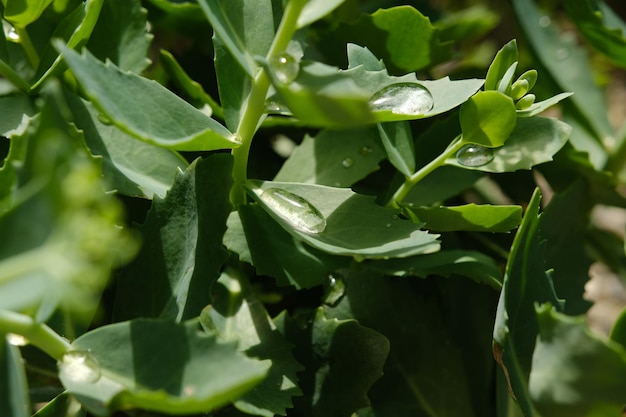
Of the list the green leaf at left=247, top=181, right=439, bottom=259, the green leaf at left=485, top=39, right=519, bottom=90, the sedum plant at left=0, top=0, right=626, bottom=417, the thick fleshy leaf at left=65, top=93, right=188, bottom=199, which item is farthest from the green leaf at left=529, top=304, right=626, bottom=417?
the thick fleshy leaf at left=65, top=93, right=188, bottom=199

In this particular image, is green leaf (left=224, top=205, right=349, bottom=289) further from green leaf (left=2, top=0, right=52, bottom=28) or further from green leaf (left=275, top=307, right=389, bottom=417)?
green leaf (left=2, top=0, right=52, bottom=28)

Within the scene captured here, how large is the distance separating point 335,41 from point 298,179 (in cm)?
17

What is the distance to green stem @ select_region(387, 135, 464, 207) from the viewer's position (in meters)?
0.66

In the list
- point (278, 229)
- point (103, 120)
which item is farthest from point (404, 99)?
point (103, 120)

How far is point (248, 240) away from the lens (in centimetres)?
67

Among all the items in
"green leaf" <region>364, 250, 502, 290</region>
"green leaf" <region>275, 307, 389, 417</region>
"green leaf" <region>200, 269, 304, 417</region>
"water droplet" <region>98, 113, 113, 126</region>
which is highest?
"water droplet" <region>98, 113, 113, 126</region>

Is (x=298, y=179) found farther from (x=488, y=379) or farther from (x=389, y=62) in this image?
(x=488, y=379)

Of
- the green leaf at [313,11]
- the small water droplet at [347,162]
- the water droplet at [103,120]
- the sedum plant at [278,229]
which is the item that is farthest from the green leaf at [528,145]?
the water droplet at [103,120]

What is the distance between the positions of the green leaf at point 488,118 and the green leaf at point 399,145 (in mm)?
61

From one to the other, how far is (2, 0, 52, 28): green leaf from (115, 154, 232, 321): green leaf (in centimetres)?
21

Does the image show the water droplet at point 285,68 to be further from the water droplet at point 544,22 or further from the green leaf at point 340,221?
the water droplet at point 544,22

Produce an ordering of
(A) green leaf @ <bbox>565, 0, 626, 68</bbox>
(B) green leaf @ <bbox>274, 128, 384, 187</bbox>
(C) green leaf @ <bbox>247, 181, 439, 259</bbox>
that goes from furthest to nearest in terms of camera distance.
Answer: (A) green leaf @ <bbox>565, 0, 626, 68</bbox>, (B) green leaf @ <bbox>274, 128, 384, 187</bbox>, (C) green leaf @ <bbox>247, 181, 439, 259</bbox>

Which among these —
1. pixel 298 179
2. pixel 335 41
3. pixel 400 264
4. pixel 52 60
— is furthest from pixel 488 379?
pixel 52 60

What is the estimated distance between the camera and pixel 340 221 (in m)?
0.62
